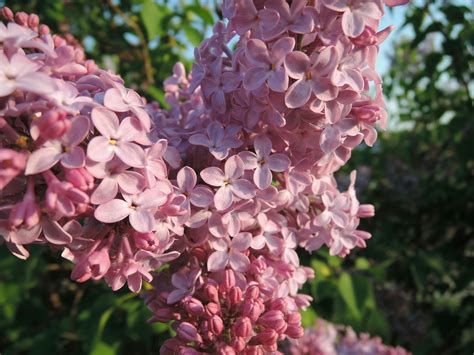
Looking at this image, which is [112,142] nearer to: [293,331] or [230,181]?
[230,181]

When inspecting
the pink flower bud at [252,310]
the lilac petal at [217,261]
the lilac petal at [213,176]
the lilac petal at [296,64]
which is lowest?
the pink flower bud at [252,310]

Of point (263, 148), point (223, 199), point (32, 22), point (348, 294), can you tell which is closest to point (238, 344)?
point (223, 199)

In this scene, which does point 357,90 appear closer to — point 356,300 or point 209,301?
point 209,301

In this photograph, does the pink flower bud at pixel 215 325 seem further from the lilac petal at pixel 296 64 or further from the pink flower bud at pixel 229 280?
the lilac petal at pixel 296 64

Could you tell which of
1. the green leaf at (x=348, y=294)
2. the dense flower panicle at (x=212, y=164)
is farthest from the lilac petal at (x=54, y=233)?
the green leaf at (x=348, y=294)

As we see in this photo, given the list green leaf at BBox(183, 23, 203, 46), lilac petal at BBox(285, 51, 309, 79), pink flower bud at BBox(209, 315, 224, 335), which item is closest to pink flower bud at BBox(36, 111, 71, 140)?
lilac petal at BBox(285, 51, 309, 79)
